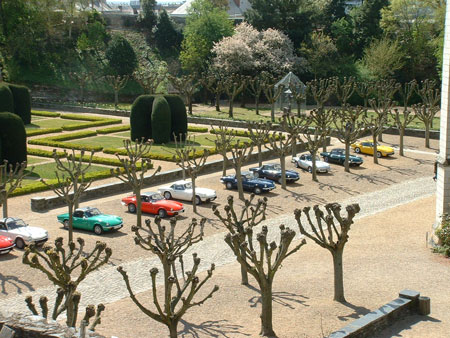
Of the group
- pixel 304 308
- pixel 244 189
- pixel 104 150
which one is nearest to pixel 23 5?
pixel 104 150

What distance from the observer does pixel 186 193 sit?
34812mm

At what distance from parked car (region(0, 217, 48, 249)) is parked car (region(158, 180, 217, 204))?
856 centimetres

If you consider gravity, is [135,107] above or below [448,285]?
above

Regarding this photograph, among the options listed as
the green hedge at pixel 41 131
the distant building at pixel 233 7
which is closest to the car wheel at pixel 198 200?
the green hedge at pixel 41 131

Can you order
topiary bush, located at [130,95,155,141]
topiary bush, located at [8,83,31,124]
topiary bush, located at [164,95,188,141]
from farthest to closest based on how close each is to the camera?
1. topiary bush, located at [8,83,31,124]
2. topiary bush, located at [164,95,188,141]
3. topiary bush, located at [130,95,155,141]

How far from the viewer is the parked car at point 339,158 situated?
141ft

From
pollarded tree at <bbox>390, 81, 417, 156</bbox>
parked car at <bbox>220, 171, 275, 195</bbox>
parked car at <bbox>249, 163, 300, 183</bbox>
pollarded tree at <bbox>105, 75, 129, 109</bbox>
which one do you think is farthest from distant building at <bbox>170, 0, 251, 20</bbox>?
parked car at <bbox>220, 171, 275, 195</bbox>

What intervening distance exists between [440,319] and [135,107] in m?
32.8

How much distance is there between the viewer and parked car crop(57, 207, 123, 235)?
95.9 feet

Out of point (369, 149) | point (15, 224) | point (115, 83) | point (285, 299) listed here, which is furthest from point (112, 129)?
point (285, 299)

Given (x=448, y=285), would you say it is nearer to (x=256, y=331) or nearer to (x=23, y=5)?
(x=256, y=331)

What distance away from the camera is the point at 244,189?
37125mm

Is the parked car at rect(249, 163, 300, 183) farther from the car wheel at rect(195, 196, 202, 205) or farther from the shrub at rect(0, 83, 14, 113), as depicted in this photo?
the shrub at rect(0, 83, 14, 113)

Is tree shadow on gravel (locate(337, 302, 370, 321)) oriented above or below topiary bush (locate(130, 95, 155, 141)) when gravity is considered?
below
